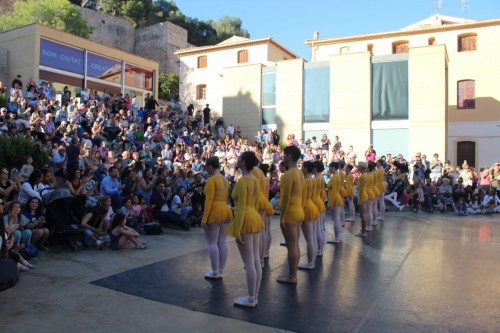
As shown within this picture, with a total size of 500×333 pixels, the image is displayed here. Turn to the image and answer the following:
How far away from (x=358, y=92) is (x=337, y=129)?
2.35m

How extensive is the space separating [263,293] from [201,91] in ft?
114

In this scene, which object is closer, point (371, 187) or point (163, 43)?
point (371, 187)

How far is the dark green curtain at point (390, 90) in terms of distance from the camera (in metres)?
22.6

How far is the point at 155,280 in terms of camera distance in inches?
234

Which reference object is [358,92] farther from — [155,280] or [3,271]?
[3,271]

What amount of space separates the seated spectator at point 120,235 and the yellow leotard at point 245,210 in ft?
11.6

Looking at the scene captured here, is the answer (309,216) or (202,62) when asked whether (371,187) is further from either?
(202,62)

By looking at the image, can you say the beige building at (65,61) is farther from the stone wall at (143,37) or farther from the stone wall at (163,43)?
the stone wall at (143,37)

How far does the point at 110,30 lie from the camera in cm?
5047

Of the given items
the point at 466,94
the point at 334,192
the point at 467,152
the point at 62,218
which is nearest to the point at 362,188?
the point at 334,192

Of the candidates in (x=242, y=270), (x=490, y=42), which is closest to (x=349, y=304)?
(x=242, y=270)

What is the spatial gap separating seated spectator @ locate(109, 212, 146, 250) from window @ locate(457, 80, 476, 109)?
27764 millimetres

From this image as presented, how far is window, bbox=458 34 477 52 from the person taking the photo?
98.7 ft

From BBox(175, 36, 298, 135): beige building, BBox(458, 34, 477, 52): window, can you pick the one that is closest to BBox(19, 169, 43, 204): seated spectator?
BBox(175, 36, 298, 135): beige building
